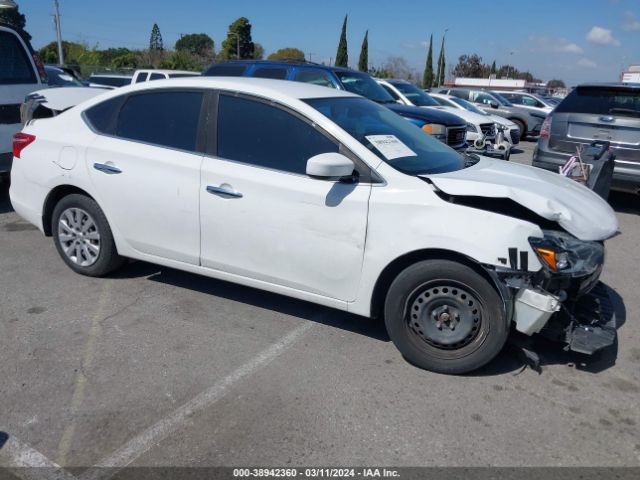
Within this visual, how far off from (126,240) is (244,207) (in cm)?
123

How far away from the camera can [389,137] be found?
3928mm

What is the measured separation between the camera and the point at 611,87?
23.5 feet

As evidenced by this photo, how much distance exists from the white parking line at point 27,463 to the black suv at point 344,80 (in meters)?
7.21

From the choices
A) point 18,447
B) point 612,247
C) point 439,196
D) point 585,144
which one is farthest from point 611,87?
point 18,447

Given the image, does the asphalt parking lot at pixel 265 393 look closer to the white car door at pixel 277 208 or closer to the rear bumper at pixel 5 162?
the white car door at pixel 277 208

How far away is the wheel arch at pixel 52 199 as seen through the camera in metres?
4.61

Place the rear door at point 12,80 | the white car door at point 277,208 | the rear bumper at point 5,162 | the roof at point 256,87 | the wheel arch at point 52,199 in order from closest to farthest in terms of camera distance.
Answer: the white car door at point 277,208, the roof at point 256,87, the wheel arch at point 52,199, the rear bumper at point 5,162, the rear door at point 12,80

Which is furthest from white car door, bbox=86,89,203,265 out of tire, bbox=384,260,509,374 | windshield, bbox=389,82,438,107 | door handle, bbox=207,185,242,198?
windshield, bbox=389,82,438,107

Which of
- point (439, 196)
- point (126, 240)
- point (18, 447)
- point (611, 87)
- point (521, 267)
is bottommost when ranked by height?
point (18, 447)

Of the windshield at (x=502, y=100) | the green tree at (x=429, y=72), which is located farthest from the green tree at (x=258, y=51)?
the windshield at (x=502, y=100)

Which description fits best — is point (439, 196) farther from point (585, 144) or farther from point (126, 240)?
point (585, 144)

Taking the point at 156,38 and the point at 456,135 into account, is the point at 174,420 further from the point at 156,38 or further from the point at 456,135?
the point at 156,38

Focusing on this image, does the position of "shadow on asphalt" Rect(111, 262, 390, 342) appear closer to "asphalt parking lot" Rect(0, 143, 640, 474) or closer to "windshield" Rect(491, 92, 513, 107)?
"asphalt parking lot" Rect(0, 143, 640, 474)

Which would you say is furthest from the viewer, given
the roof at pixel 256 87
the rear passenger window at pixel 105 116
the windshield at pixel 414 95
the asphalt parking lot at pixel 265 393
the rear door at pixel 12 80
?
the windshield at pixel 414 95
